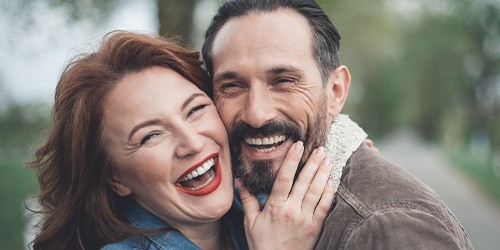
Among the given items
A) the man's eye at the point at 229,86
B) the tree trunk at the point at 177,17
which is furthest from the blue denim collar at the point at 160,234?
the tree trunk at the point at 177,17

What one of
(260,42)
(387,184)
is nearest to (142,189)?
(260,42)

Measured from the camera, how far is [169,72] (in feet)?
9.83

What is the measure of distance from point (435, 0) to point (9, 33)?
38659 mm

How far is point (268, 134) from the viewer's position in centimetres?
280

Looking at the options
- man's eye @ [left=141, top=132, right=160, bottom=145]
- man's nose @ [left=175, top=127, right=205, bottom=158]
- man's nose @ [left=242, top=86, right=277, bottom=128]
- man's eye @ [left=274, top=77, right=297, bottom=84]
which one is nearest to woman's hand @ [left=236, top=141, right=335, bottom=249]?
man's nose @ [left=242, top=86, right=277, bottom=128]

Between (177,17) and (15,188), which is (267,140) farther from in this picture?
(15,188)

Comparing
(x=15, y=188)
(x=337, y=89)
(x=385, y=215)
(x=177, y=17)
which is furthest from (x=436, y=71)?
(x=385, y=215)

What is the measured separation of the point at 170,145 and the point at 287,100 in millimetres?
627

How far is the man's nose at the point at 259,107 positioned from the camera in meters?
2.76

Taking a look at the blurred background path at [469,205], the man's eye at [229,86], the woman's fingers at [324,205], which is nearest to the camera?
the woman's fingers at [324,205]

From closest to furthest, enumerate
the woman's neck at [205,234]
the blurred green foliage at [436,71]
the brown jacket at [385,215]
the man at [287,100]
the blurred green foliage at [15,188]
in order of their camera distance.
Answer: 1. the brown jacket at [385,215]
2. the man at [287,100]
3. the woman's neck at [205,234]
4. the blurred green foliage at [15,188]
5. the blurred green foliage at [436,71]

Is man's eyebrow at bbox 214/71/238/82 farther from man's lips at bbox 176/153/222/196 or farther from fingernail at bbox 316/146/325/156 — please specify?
fingernail at bbox 316/146/325/156

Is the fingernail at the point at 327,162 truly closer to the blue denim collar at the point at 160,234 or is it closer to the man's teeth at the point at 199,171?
the man's teeth at the point at 199,171

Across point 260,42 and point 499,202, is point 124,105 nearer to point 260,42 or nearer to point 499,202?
point 260,42
